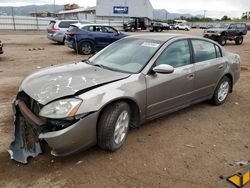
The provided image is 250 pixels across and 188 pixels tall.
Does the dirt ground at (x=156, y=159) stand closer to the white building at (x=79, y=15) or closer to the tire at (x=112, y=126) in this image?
the tire at (x=112, y=126)

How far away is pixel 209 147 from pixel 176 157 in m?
0.62

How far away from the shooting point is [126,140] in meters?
3.73

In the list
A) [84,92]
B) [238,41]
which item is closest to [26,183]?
[84,92]

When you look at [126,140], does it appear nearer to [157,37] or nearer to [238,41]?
[157,37]

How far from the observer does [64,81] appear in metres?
3.26

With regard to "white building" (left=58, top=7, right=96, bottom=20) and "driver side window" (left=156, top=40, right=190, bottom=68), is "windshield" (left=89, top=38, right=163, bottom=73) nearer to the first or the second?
"driver side window" (left=156, top=40, right=190, bottom=68)

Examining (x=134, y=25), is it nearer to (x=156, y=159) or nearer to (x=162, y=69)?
(x=162, y=69)

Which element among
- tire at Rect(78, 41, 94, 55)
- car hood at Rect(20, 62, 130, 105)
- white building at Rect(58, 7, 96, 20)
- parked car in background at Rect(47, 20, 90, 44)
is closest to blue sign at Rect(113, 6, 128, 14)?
white building at Rect(58, 7, 96, 20)

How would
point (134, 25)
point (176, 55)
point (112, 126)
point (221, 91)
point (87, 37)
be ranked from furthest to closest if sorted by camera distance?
point (134, 25), point (87, 37), point (221, 91), point (176, 55), point (112, 126)

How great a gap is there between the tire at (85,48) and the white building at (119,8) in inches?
1309

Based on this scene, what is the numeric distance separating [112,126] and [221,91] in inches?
125

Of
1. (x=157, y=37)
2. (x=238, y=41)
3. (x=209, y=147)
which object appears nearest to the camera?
(x=209, y=147)

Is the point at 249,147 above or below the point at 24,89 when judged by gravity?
below

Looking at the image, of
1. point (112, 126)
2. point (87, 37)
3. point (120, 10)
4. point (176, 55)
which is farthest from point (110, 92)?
point (120, 10)
